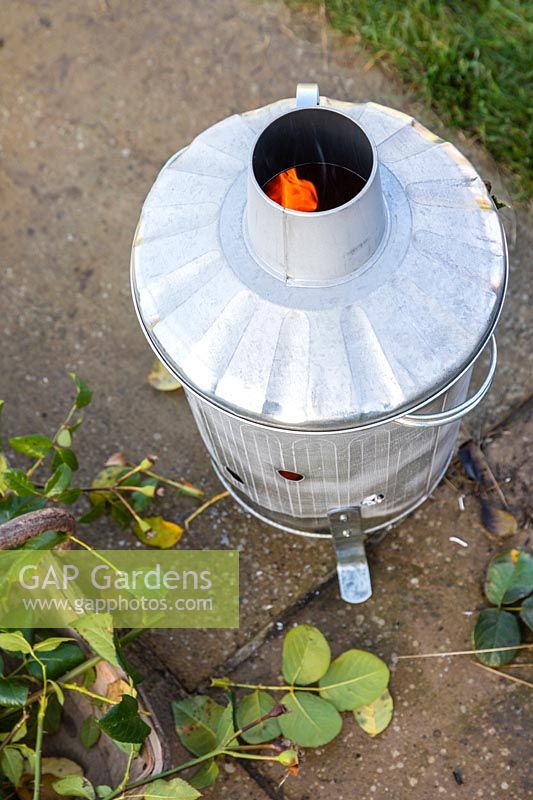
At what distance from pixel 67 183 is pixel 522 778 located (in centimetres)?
200

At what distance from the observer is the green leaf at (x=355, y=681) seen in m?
2.02

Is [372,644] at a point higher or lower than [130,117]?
lower

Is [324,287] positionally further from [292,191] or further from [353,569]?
[353,569]

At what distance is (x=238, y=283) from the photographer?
66.9 inches

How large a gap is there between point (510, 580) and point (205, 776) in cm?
79

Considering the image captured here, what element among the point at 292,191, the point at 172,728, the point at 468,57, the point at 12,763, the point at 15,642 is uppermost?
the point at 292,191

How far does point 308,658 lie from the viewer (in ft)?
6.64

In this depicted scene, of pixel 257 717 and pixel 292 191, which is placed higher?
pixel 292 191

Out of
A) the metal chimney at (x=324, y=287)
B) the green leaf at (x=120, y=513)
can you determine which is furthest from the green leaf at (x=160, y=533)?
the metal chimney at (x=324, y=287)

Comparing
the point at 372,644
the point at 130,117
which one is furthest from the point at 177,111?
the point at 372,644

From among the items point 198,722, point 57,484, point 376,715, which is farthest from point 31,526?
point 376,715

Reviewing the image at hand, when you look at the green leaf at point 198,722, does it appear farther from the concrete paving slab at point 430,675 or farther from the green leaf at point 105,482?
the green leaf at point 105,482

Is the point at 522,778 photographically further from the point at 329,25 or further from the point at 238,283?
the point at 329,25

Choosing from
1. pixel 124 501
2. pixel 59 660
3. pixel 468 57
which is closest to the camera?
pixel 59 660
